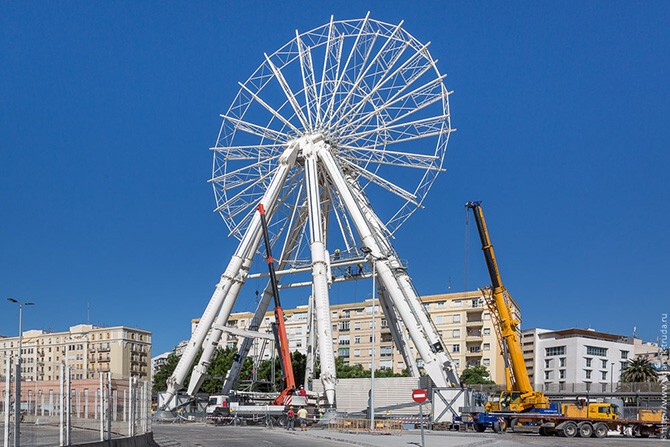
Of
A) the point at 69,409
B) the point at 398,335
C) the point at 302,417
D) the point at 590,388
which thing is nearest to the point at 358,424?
the point at 302,417

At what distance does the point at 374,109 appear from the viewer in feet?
224

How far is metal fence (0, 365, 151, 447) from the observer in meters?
17.6

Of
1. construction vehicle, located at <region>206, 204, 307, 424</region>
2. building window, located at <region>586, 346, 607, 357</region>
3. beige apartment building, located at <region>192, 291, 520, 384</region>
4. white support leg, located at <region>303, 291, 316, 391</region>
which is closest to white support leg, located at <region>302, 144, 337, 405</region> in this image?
construction vehicle, located at <region>206, 204, 307, 424</region>

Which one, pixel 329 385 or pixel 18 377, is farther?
pixel 329 385

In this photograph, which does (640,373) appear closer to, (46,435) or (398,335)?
(398,335)

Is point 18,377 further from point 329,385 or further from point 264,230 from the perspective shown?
point 264,230

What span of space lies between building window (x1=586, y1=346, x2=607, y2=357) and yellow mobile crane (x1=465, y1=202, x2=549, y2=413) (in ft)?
260

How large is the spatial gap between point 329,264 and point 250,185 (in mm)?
10141

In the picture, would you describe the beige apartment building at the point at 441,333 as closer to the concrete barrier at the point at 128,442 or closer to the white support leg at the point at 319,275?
the white support leg at the point at 319,275

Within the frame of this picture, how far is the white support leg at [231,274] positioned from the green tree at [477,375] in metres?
47.1

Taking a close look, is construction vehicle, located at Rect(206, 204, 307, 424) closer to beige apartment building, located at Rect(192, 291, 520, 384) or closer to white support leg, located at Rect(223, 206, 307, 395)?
white support leg, located at Rect(223, 206, 307, 395)

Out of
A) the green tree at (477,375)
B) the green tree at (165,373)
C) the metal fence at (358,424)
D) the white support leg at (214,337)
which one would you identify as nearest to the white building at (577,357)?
the green tree at (477,375)

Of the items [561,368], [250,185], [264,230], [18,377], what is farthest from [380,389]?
[561,368]

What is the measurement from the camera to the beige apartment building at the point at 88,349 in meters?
170
